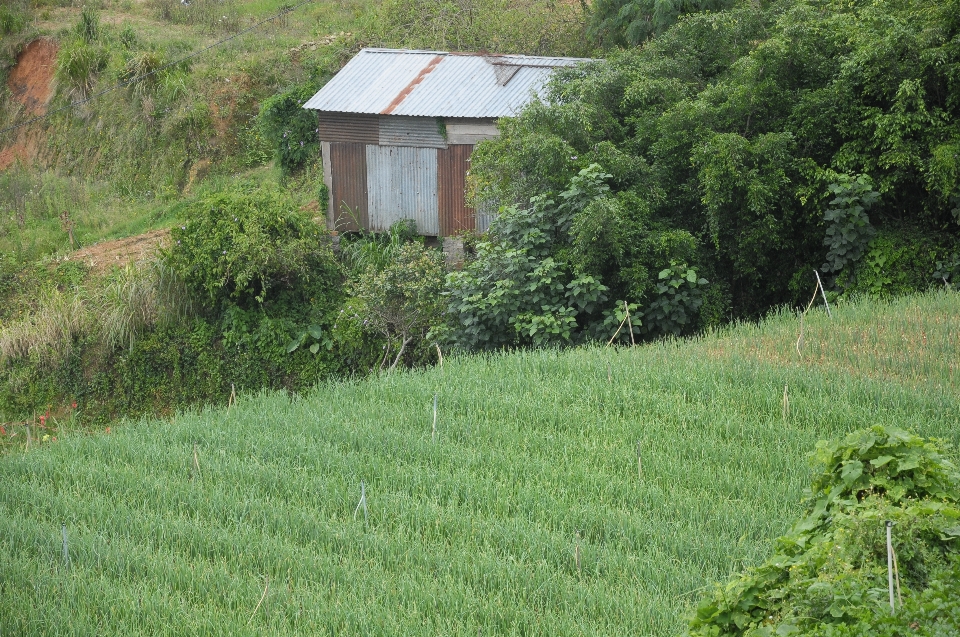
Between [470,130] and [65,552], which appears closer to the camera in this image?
[65,552]

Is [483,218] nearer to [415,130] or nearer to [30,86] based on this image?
[415,130]

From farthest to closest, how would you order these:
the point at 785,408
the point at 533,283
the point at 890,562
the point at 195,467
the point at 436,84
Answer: the point at 436,84
the point at 533,283
the point at 785,408
the point at 195,467
the point at 890,562

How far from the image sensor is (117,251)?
18.6m

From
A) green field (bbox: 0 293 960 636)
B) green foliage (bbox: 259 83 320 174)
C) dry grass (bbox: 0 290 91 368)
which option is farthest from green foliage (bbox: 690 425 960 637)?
green foliage (bbox: 259 83 320 174)

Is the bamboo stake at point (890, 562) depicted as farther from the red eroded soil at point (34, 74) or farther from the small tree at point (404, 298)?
the red eroded soil at point (34, 74)

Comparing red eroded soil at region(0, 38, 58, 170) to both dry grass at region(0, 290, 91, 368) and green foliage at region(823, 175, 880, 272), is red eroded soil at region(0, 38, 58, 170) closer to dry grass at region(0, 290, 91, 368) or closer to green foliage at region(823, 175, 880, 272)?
dry grass at region(0, 290, 91, 368)

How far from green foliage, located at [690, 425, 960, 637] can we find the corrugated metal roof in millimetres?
10786

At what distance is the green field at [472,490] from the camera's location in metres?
4.82

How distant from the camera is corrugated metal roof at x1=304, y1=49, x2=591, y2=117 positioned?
1482 cm

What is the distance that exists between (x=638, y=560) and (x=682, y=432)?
2.03m

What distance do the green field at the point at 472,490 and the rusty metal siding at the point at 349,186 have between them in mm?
7324

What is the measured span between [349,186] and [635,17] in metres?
5.45

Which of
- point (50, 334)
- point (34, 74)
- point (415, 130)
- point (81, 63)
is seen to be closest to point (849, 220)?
point (415, 130)

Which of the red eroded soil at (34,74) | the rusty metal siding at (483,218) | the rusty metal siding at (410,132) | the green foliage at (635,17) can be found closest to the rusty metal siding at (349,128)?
the rusty metal siding at (410,132)
